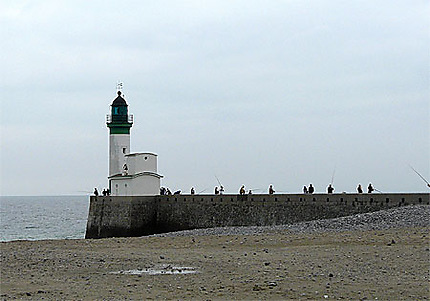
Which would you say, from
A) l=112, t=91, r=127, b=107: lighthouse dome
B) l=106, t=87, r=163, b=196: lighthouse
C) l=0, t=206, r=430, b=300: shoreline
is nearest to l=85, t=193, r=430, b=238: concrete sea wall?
l=106, t=87, r=163, b=196: lighthouse

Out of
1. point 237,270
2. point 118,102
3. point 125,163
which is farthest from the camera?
point 118,102

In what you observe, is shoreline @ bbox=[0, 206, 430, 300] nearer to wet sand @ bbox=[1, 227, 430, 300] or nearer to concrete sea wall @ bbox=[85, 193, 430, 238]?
wet sand @ bbox=[1, 227, 430, 300]

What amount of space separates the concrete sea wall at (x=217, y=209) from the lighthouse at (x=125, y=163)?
0.80m

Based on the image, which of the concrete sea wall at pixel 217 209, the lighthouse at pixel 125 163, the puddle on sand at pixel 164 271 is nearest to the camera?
the puddle on sand at pixel 164 271

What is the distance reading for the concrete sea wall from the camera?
1190 inches

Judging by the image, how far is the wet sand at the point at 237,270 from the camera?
11.8 meters

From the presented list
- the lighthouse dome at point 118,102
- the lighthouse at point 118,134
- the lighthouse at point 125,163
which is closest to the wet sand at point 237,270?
the lighthouse at point 125,163

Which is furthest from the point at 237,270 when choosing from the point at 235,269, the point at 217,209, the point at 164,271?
the point at 217,209

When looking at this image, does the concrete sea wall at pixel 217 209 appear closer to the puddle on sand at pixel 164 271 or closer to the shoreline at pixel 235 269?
the shoreline at pixel 235 269

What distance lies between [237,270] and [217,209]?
21461 millimetres

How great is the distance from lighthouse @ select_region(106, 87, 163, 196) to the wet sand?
19787 millimetres

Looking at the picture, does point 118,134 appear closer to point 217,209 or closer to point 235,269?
point 217,209

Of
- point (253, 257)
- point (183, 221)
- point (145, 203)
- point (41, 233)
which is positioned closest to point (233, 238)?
point (253, 257)

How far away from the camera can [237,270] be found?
14109 millimetres
